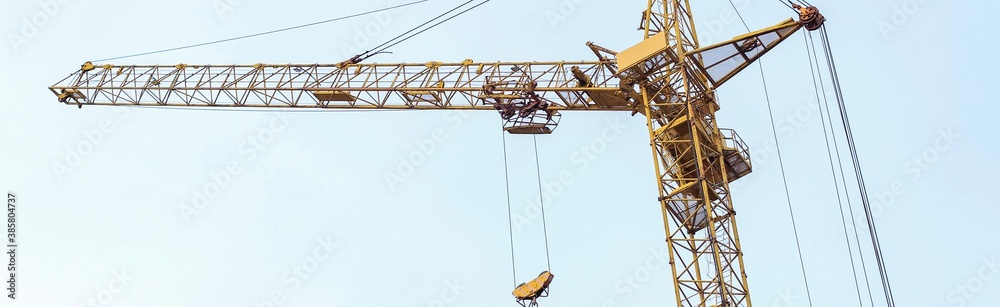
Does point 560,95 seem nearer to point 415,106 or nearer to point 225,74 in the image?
point 415,106

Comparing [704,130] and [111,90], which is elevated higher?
[111,90]

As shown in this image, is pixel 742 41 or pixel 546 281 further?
pixel 546 281

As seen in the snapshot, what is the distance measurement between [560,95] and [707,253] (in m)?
8.81

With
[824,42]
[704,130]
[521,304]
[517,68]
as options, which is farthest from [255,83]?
[824,42]

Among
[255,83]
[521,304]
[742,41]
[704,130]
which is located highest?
[255,83]

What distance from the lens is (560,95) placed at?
4322cm

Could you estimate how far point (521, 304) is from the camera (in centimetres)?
4250

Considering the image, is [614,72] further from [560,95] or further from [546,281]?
[546,281]

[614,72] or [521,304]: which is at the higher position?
[614,72]

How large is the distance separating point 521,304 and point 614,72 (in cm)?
892

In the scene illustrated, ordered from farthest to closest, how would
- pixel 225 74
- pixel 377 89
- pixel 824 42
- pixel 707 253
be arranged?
1. pixel 225 74
2. pixel 377 89
3. pixel 824 42
4. pixel 707 253

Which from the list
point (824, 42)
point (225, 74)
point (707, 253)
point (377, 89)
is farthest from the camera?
point (225, 74)

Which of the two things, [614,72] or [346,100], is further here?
[346,100]

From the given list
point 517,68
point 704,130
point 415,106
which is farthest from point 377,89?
point 704,130
